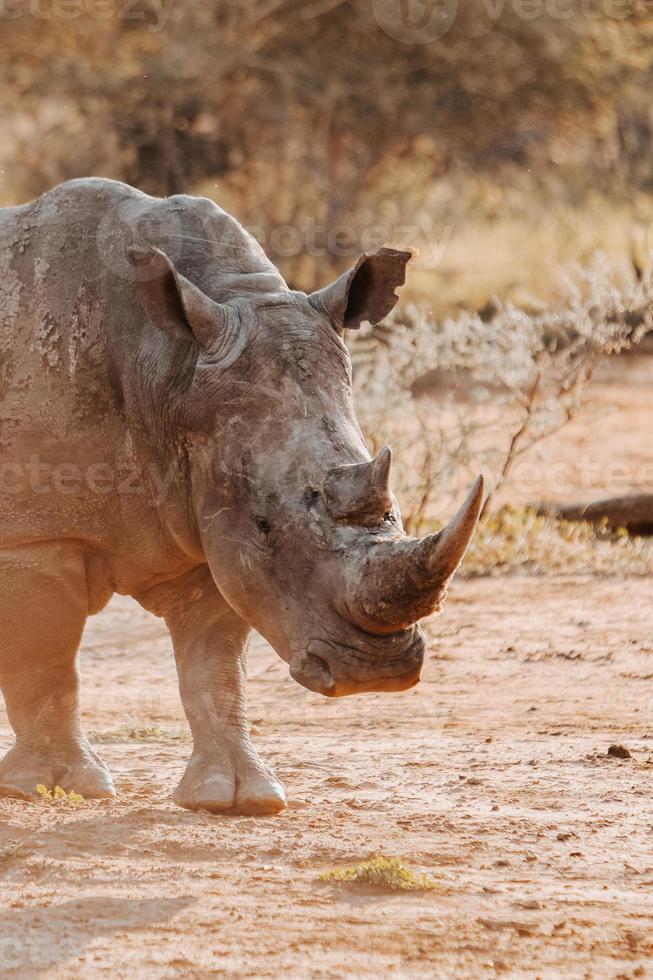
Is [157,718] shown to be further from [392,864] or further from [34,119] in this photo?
[34,119]

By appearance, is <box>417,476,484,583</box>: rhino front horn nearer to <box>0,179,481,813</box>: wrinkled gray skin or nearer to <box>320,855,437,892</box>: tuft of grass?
<box>0,179,481,813</box>: wrinkled gray skin

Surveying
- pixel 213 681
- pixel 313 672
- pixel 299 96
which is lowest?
pixel 299 96

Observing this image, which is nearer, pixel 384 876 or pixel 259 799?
pixel 384 876

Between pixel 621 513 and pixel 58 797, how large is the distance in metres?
6.71

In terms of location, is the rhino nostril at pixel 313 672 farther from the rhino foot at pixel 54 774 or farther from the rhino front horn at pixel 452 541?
the rhino foot at pixel 54 774

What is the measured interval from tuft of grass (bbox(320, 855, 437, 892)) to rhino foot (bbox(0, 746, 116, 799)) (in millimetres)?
1338

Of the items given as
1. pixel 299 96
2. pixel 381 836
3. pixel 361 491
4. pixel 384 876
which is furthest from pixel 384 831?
pixel 299 96

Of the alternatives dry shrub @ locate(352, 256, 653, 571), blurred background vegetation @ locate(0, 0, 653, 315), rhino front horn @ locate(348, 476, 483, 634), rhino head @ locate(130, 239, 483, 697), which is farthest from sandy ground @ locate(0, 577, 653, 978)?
blurred background vegetation @ locate(0, 0, 653, 315)

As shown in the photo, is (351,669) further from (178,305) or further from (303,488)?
(178,305)

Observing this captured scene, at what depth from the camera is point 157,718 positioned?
779 centimetres

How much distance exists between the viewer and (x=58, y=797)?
5.97m

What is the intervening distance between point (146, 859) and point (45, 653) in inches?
43.6

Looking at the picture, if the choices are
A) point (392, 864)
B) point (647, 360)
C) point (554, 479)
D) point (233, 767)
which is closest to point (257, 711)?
point (233, 767)

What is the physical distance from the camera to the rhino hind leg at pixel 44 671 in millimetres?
5934
